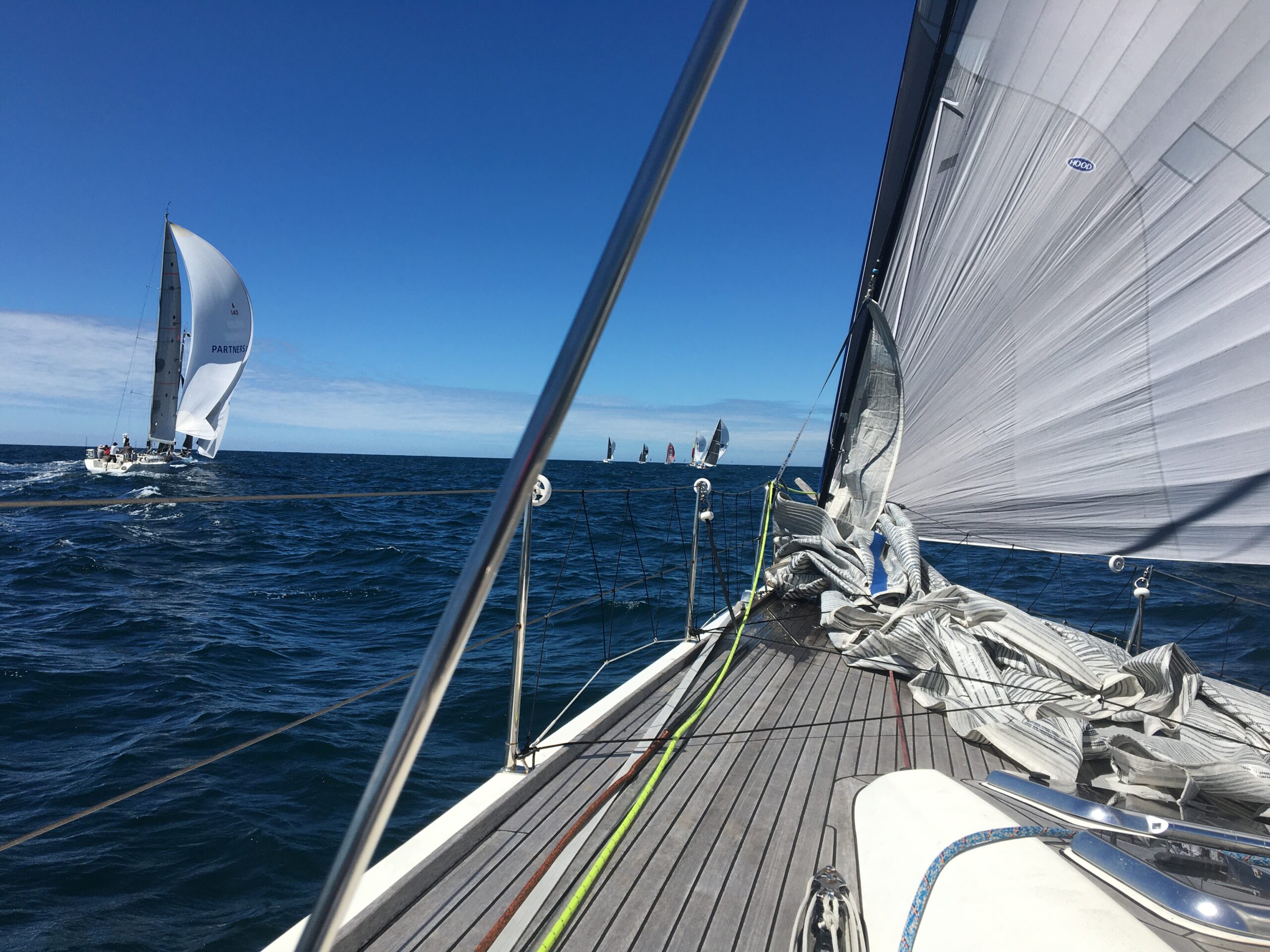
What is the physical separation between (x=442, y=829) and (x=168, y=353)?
29.4m

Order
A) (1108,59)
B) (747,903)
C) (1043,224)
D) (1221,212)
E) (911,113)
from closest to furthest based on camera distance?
1. (747,903)
2. (1221,212)
3. (1108,59)
4. (1043,224)
5. (911,113)

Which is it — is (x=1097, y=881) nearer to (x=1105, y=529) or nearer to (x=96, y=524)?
(x=1105, y=529)

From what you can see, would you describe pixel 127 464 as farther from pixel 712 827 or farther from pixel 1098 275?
pixel 1098 275

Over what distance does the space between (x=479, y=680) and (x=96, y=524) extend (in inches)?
528

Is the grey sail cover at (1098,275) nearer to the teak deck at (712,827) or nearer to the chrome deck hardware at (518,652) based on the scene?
the teak deck at (712,827)

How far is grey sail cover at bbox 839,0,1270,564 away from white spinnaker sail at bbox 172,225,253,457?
2780cm

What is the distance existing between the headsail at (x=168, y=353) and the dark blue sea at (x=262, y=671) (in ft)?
50.5

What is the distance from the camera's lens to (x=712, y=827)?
207 cm

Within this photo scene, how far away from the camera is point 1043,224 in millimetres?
3852

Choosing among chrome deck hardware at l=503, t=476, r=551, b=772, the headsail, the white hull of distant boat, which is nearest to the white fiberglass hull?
the white hull of distant boat

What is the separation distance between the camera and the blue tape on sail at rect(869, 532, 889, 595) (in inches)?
177

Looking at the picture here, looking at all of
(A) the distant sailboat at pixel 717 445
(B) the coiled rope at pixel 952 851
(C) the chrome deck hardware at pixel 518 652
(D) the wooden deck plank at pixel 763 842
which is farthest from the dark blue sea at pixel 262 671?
(A) the distant sailboat at pixel 717 445

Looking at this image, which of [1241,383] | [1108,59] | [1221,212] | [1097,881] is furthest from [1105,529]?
[1097,881]

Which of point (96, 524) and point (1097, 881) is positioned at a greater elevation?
point (1097, 881)
